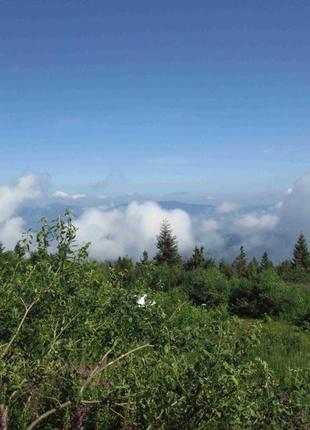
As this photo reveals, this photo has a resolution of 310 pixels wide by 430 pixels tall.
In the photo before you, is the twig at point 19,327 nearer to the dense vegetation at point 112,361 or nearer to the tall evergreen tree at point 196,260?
the dense vegetation at point 112,361

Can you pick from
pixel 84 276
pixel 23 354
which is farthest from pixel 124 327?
pixel 23 354

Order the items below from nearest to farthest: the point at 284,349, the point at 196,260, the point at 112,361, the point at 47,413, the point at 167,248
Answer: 1. the point at 47,413
2. the point at 112,361
3. the point at 284,349
4. the point at 196,260
5. the point at 167,248

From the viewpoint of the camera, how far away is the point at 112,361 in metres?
5.84

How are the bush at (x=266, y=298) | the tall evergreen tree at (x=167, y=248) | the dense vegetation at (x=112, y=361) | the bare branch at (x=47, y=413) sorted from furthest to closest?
the tall evergreen tree at (x=167, y=248)
the bush at (x=266, y=298)
the bare branch at (x=47, y=413)
the dense vegetation at (x=112, y=361)

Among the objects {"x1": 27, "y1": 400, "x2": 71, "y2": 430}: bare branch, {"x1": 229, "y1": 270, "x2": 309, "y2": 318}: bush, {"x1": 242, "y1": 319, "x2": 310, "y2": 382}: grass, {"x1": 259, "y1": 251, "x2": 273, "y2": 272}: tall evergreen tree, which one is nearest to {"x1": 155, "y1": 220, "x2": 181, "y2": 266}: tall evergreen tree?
{"x1": 259, "y1": 251, "x2": 273, "y2": 272}: tall evergreen tree

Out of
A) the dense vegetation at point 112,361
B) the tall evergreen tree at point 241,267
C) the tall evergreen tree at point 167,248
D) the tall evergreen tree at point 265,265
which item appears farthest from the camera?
the tall evergreen tree at point 167,248

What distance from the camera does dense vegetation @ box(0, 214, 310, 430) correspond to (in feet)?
16.9

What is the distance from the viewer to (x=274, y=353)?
18172 mm

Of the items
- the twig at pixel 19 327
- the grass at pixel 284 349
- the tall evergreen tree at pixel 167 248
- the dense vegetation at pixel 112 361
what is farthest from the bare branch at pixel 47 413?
the tall evergreen tree at pixel 167 248

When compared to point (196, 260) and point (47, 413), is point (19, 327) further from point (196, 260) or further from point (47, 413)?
point (196, 260)

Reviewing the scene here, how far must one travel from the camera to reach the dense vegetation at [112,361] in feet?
16.9

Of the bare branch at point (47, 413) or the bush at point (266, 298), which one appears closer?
the bare branch at point (47, 413)

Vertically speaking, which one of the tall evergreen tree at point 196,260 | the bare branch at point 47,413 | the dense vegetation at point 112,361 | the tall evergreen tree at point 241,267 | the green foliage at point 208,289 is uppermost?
the dense vegetation at point 112,361

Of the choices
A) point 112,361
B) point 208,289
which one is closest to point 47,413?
point 112,361
